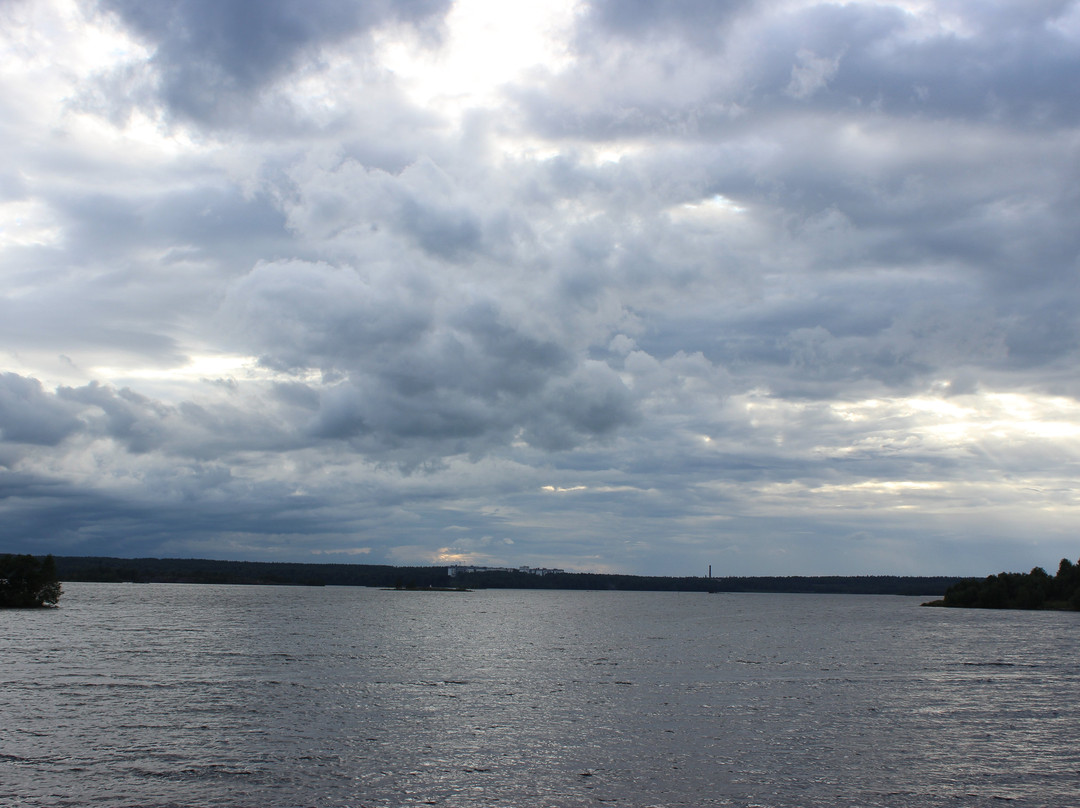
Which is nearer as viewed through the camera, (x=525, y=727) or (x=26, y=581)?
(x=525, y=727)

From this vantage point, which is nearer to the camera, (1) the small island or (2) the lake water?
(2) the lake water

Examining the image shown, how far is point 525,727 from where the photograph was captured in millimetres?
41125

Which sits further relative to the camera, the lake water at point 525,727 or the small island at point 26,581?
the small island at point 26,581

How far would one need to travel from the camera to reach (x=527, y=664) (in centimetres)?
7212

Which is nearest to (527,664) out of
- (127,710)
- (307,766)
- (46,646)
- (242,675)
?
(242,675)

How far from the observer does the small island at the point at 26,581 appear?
472 feet

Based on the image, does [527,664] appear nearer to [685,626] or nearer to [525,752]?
[525,752]

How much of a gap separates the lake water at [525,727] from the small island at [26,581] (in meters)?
77.4

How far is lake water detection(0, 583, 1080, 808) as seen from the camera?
29.3 m

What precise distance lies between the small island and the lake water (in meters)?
77.4

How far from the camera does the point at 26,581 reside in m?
145

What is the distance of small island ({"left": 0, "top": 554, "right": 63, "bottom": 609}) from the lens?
143875 millimetres

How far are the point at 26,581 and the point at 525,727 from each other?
14005 centimetres

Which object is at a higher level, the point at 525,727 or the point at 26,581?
the point at 525,727
